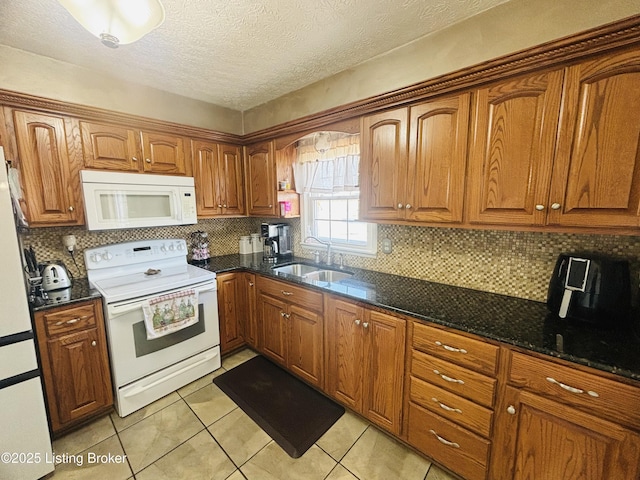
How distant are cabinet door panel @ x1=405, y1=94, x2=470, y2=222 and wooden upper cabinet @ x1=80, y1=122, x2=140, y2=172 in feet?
6.90

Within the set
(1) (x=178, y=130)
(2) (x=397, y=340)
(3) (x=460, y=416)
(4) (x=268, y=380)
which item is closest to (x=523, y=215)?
(2) (x=397, y=340)

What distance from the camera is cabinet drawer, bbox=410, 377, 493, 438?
129cm

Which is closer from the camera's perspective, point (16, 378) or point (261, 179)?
point (16, 378)

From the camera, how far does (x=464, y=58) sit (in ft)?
5.19

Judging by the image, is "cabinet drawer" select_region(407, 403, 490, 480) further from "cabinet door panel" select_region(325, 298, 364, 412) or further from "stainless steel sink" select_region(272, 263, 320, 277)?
"stainless steel sink" select_region(272, 263, 320, 277)

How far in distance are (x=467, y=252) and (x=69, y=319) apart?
2.57m

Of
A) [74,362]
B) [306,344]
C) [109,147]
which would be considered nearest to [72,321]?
[74,362]

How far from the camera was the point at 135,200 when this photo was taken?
2104 mm

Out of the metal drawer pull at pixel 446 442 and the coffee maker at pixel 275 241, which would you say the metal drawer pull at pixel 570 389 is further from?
the coffee maker at pixel 275 241

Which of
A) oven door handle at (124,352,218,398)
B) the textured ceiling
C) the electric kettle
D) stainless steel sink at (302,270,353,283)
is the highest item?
the textured ceiling

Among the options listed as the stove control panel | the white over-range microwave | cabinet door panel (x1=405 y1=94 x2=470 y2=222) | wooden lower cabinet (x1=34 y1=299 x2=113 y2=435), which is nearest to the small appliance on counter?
the stove control panel

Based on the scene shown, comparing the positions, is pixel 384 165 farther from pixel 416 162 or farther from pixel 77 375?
pixel 77 375

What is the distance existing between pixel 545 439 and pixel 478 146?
1.37 meters

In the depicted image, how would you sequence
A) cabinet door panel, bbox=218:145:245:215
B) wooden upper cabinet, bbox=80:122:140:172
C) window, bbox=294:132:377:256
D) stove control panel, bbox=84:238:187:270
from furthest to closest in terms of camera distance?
cabinet door panel, bbox=218:145:245:215, window, bbox=294:132:377:256, stove control panel, bbox=84:238:187:270, wooden upper cabinet, bbox=80:122:140:172
